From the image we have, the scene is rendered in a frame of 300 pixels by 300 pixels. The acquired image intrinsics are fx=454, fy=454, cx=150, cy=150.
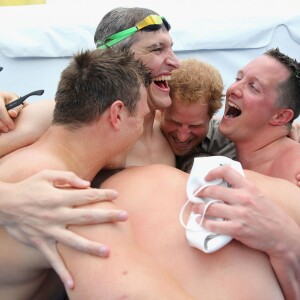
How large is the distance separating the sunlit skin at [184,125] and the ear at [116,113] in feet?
1.88

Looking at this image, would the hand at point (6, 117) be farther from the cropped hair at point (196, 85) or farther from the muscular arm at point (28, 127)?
the cropped hair at point (196, 85)

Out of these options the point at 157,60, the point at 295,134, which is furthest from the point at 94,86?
the point at 295,134

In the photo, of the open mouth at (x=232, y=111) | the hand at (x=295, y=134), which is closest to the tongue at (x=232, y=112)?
the open mouth at (x=232, y=111)

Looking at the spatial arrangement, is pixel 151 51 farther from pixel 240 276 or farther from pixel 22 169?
pixel 240 276

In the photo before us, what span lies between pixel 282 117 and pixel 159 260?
0.99 meters

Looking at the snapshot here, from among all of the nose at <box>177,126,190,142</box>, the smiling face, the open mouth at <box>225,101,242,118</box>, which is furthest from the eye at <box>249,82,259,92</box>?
the nose at <box>177,126,190,142</box>

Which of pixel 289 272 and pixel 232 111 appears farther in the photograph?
pixel 232 111

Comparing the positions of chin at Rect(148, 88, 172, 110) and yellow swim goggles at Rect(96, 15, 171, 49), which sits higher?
yellow swim goggles at Rect(96, 15, 171, 49)

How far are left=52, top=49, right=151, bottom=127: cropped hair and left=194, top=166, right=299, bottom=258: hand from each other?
367 mm

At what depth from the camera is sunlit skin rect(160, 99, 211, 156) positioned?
1.84 m

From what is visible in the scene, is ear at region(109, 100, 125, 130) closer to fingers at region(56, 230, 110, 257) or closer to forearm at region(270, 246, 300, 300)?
fingers at region(56, 230, 110, 257)

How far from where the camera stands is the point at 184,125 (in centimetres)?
188

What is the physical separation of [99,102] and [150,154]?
690 millimetres

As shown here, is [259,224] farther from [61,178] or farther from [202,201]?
[61,178]
